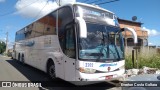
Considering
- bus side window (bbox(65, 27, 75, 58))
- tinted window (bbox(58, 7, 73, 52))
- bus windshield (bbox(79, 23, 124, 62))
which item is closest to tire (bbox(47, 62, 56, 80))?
tinted window (bbox(58, 7, 73, 52))

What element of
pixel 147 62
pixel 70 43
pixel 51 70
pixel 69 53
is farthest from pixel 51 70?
pixel 147 62

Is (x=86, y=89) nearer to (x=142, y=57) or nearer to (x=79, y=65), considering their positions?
(x=79, y=65)

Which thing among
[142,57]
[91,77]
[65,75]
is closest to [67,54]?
[65,75]

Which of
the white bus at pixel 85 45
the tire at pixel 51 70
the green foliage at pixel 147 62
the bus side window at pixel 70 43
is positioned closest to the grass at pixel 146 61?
the green foliage at pixel 147 62

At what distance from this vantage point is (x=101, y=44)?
9.15 m

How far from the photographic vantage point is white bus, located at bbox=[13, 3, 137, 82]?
859 centimetres

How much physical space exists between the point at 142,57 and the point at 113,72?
21.0 feet

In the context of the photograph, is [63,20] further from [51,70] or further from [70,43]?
[51,70]

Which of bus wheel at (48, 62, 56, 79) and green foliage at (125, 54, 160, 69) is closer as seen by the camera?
bus wheel at (48, 62, 56, 79)

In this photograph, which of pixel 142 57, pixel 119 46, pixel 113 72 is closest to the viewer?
pixel 113 72

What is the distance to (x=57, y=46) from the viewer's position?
414 inches

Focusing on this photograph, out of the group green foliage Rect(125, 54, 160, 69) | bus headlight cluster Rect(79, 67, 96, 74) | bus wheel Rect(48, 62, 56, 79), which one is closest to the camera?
bus headlight cluster Rect(79, 67, 96, 74)

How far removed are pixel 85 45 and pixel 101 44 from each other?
2.56 feet

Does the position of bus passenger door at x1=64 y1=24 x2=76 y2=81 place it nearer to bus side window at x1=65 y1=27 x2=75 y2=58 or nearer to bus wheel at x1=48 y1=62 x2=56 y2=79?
bus side window at x1=65 y1=27 x2=75 y2=58
